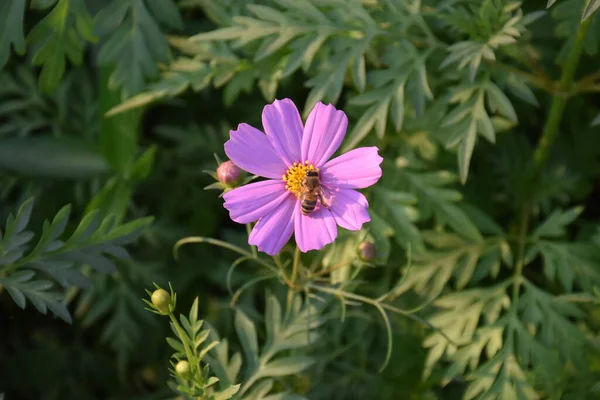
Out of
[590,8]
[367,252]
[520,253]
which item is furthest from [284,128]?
[520,253]

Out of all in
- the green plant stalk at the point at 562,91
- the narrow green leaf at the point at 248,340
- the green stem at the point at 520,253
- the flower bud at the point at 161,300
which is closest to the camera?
the flower bud at the point at 161,300

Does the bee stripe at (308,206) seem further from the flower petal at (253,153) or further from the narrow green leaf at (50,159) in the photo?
the narrow green leaf at (50,159)

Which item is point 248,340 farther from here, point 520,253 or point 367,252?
point 520,253

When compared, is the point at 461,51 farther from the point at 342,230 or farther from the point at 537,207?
the point at 537,207

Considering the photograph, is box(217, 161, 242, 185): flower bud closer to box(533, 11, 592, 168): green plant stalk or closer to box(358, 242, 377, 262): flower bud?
box(358, 242, 377, 262): flower bud

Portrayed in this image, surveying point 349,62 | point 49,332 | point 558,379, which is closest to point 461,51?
point 349,62

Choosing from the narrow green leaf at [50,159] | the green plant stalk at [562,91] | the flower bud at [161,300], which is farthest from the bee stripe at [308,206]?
the narrow green leaf at [50,159]

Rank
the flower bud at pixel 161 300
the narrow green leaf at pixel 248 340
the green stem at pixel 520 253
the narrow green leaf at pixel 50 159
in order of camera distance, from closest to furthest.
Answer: the flower bud at pixel 161 300, the narrow green leaf at pixel 248 340, the green stem at pixel 520 253, the narrow green leaf at pixel 50 159

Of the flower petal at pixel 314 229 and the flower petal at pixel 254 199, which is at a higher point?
the flower petal at pixel 254 199
